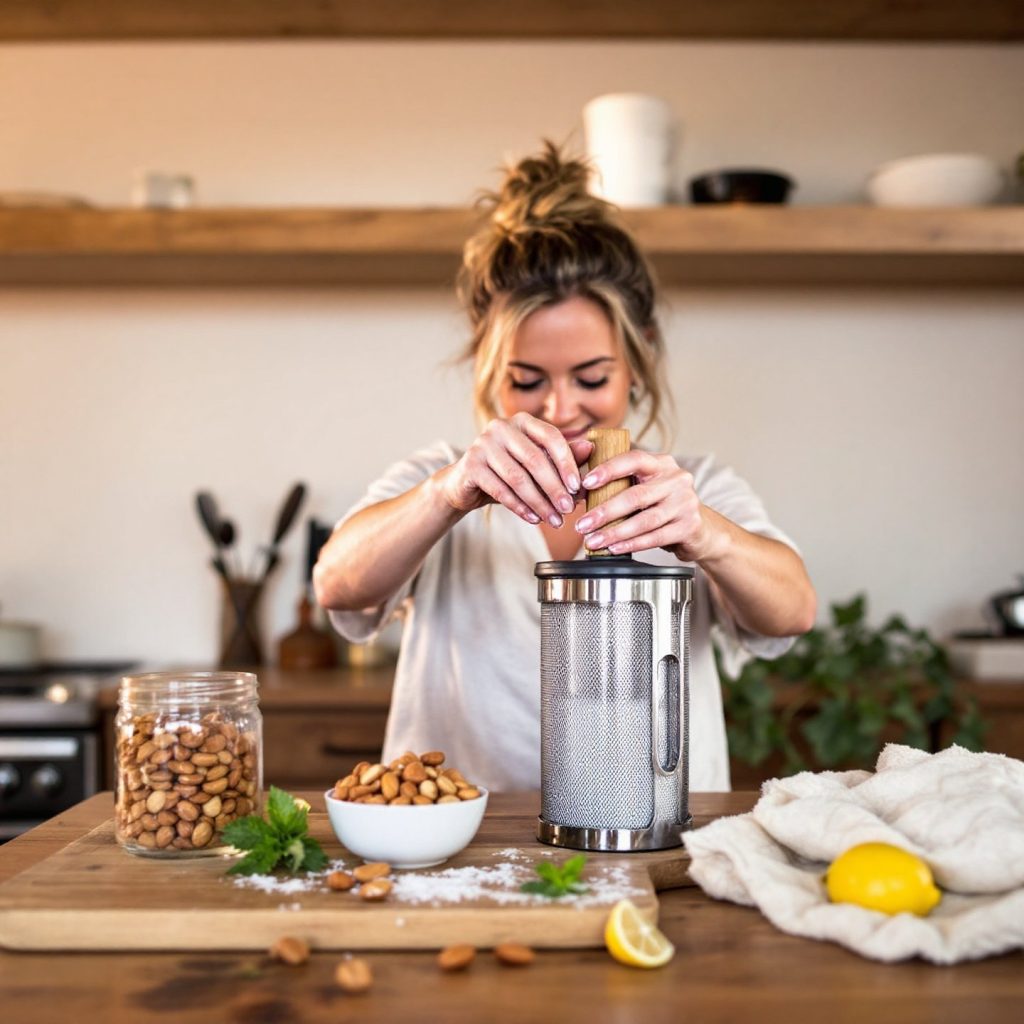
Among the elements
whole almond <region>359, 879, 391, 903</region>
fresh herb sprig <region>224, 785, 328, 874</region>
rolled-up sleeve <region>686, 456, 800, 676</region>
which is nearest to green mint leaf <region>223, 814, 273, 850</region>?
fresh herb sprig <region>224, 785, 328, 874</region>

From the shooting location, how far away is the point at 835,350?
288 centimetres

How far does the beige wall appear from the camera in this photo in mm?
2875

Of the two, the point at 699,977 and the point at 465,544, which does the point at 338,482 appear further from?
the point at 699,977

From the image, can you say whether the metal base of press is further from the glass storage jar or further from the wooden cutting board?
the glass storage jar

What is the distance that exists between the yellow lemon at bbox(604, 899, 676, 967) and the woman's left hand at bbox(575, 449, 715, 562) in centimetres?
35

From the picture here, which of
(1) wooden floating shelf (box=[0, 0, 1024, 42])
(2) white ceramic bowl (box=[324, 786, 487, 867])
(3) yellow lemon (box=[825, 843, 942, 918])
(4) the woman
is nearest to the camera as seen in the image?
(3) yellow lemon (box=[825, 843, 942, 918])

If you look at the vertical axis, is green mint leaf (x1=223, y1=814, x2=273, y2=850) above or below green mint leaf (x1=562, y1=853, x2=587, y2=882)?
above

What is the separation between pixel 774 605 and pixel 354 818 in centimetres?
66

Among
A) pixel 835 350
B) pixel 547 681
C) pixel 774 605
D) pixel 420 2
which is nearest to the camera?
pixel 547 681

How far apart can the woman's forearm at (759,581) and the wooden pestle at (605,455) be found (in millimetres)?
163

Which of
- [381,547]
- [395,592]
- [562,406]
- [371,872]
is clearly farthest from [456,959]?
[562,406]

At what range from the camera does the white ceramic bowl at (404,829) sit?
0.94m

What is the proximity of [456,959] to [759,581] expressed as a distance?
69 cm

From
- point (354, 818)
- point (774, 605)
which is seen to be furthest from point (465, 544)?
point (354, 818)
